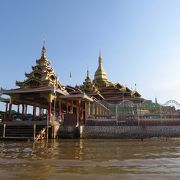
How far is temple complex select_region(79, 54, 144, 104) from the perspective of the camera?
134 ft

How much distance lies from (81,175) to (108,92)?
37066 millimetres

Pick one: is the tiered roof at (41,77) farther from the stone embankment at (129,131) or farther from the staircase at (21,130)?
the stone embankment at (129,131)

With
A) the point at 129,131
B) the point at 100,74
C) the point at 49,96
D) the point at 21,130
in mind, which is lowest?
the point at 129,131

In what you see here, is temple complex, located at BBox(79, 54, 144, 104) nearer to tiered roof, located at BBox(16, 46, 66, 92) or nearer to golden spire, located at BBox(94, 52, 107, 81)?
golden spire, located at BBox(94, 52, 107, 81)

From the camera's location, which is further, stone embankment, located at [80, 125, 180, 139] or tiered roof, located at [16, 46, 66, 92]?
tiered roof, located at [16, 46, 66, 92]

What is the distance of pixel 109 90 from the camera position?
144 ft

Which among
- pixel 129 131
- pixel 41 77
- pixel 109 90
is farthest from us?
pixel 109 90

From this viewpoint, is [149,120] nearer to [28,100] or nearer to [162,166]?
[28,100]

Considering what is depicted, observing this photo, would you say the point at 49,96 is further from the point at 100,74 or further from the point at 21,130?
the point at 100,74

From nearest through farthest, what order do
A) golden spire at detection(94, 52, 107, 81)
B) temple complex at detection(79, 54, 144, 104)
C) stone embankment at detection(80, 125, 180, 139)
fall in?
stone embankment at detection(80, 125, 180, 139) → temple complex at detection(79, 54, 144, 104) → golden spire at detection(94, 52, 107, 81)

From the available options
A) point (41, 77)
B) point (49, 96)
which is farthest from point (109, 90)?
point (49, 96)

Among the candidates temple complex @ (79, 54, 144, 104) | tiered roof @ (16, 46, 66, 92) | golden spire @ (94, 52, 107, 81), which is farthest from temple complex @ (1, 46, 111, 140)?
golden spire @ (94, 52, 107, 81)

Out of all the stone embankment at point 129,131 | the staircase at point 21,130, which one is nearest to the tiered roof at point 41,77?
the staircase at point 21,130

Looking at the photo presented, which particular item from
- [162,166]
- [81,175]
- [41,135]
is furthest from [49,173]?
[41,135]
